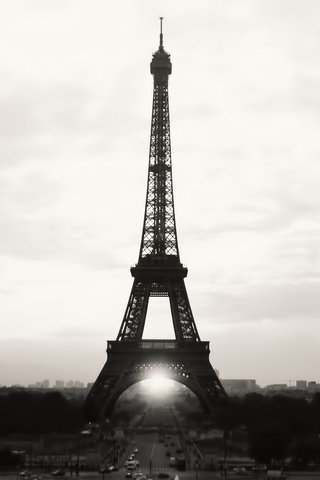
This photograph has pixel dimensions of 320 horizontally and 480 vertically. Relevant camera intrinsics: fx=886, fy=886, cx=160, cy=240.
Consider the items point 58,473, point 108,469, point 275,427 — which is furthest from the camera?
point 275,427

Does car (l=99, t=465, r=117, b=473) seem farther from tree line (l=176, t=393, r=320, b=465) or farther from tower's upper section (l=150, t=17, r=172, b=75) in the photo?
tower's upper section (l=150, t=17, r=172, b=75)

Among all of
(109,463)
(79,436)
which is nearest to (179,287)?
(79,436)

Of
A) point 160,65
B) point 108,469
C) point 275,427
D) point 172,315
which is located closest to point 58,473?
point 108,469

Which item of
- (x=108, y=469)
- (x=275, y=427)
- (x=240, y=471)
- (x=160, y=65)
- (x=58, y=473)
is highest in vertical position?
(x=160, y=65)

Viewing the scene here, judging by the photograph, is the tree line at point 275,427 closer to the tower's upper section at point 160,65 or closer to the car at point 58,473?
the car at point 58,473

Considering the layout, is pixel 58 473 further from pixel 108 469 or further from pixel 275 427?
pixel 275 427

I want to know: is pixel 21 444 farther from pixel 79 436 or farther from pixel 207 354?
pixel 207 354

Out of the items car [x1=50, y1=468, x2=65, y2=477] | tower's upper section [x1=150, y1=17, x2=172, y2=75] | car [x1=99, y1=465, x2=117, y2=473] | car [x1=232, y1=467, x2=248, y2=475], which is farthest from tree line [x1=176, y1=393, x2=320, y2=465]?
tower's upper section [x1=150, y1=17, x2=172, y2=75]

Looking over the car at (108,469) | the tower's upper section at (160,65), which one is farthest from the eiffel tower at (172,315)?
the car at (108,469)
